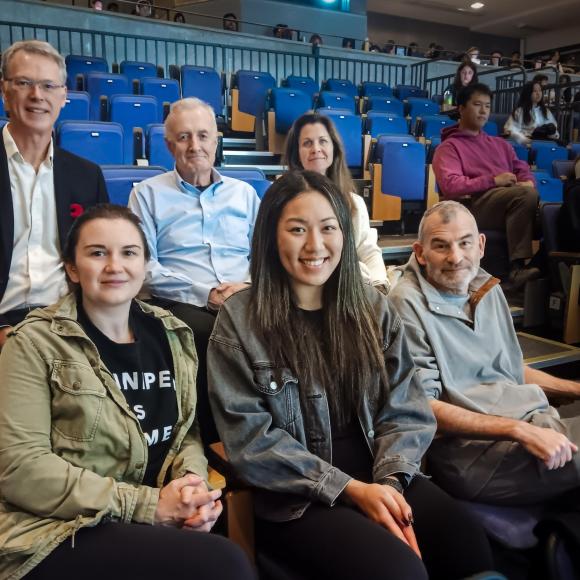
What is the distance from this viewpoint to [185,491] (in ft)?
3.48

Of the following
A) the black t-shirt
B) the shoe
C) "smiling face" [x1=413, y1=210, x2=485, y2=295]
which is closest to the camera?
the black t-shirt

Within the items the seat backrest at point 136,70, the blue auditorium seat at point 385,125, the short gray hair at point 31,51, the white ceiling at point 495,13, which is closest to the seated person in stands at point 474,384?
the short gray hair at point 31,51

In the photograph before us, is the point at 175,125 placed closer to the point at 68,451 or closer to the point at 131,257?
the point at 131,257

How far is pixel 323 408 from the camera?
1222 millimetres

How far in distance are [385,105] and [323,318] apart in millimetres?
6281

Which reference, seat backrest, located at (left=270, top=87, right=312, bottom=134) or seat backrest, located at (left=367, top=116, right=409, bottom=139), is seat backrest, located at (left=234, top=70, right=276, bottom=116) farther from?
seat backrest, located at (left=367, top=116, right=409, bottom=139)

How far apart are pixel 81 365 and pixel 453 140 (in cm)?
297

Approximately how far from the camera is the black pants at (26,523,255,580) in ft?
3.13

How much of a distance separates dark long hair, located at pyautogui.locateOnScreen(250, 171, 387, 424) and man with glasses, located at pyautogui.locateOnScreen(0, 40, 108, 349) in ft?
2.38

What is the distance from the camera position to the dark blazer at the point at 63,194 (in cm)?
162

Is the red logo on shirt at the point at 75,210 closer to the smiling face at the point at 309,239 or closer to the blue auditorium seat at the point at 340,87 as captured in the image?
the smiling face at the point at 309,239

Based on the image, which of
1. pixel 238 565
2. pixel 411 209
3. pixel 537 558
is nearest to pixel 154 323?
pixel 238 565

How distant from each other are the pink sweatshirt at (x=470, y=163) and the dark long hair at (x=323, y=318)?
89.6 inches

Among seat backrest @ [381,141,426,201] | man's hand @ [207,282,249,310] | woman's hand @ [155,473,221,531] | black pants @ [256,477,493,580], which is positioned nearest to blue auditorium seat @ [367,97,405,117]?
seat backrest @ [381,141,426,201]
